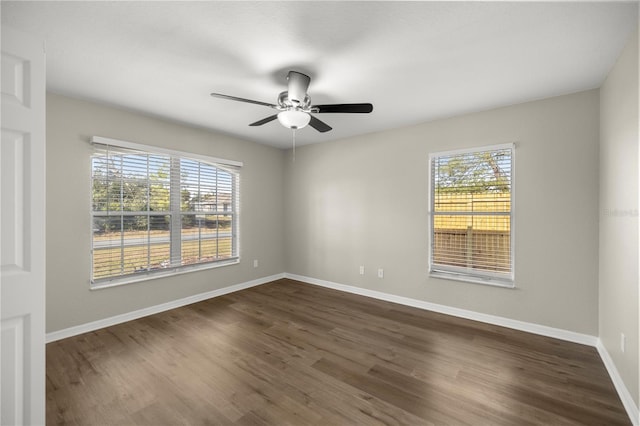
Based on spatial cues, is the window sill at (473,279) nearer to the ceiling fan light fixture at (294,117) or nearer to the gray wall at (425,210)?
the gray wall at (425,210)

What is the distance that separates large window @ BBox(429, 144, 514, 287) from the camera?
3.17 metres

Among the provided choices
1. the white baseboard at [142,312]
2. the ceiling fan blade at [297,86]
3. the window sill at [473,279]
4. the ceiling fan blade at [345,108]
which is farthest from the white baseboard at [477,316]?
the ceiling fan blade at [297,86]

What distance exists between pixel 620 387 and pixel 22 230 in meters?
3.90

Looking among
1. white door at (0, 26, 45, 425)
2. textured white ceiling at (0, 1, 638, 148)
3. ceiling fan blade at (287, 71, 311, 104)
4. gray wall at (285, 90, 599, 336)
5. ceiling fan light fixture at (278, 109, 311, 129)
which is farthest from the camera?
gray wall at (285, 90, 599, 336)

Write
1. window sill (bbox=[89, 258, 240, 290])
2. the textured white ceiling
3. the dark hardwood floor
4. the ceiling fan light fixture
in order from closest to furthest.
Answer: the textured white ceiling
the dark hardwood floor
the ceiling fan light fixture
window sill (bbox=[89, 258, 240, 290])

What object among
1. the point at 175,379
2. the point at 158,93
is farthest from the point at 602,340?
the point at 158,93

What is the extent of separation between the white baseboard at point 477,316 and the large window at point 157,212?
6.93 ft

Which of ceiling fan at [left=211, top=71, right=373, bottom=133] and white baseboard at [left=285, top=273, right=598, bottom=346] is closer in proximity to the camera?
ceiling fan at [left=211, top=71, right=373, bottom=133]

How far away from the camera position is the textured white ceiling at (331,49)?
5.45 feet

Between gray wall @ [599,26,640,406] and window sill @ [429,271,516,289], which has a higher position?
gray wall @ [599,26,640,406]

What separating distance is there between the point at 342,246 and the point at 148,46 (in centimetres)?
355

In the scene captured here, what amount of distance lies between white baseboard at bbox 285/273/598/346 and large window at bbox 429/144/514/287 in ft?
1.38

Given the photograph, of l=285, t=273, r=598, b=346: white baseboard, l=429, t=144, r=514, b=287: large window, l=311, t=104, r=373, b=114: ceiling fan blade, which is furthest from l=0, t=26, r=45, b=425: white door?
l=429, t=144, r=514, b=287: large window

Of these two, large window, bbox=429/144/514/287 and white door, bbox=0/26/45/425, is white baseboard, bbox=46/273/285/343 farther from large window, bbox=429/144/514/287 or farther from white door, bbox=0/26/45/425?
large window, bbox=429/144/514/287
